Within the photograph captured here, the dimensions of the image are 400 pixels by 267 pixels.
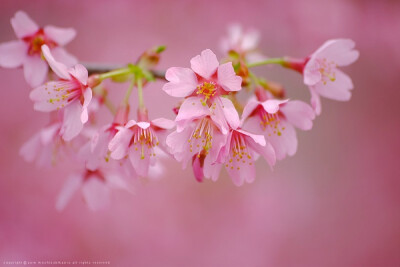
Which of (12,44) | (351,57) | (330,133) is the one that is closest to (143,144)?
(12,44)

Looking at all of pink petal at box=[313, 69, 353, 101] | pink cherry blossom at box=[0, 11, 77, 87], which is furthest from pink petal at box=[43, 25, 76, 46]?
pink petal at box=[313, 69, 353, 101]

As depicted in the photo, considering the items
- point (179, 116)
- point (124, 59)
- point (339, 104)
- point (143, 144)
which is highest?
point (179, 116)

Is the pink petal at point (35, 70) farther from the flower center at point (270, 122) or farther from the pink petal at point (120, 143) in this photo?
the flower center at point (270, 122)

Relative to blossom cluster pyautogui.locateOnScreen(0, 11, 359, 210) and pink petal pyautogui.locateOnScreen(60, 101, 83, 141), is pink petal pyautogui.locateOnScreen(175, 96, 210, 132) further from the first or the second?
pink petal pyautogui.locateOnScreen(60, 101, 83, 141)

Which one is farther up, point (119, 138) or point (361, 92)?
point (119, 138)

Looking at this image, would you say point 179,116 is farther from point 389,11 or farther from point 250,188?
point 389,11

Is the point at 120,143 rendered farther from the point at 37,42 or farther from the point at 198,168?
the point at 37,42

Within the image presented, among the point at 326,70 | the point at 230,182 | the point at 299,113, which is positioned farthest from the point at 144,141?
the point at 230,182
